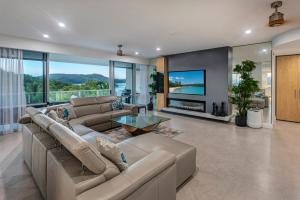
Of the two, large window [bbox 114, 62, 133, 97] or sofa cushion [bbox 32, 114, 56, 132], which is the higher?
large window [bbox 114, 62, 133, 97]

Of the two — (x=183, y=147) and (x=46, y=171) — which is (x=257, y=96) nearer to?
(x=183, y=147)

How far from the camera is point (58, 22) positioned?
327 centimetres

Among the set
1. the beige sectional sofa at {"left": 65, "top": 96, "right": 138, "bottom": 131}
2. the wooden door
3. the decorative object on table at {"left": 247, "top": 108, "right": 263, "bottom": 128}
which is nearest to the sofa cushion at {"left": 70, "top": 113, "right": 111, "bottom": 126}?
the beige sectional sofa at {"left": 65, "top": 96, "right": 138, "bottom": 131}

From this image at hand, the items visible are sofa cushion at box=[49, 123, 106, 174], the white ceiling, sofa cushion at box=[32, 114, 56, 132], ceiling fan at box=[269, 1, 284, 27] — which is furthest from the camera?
the white ceiling

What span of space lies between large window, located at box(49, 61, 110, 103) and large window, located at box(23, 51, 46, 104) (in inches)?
16.1

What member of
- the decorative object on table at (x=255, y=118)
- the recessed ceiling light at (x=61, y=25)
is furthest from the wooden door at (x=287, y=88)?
the recessed ceiling light at (x=61, y=25)

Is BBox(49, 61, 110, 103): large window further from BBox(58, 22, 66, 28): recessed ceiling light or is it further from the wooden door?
the wooden door

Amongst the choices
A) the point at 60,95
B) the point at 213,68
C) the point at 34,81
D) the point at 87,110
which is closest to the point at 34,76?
the point at 34,81

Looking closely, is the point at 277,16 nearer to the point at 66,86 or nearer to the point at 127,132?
the point at 127,132

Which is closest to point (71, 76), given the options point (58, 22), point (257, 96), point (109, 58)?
point (109, 58)

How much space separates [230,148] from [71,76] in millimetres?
6420

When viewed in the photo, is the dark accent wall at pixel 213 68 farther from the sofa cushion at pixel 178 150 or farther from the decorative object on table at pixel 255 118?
the sofa cushion at pixel 178 150

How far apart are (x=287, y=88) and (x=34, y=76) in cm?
796

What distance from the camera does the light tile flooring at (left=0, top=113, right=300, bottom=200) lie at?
2012 mm
